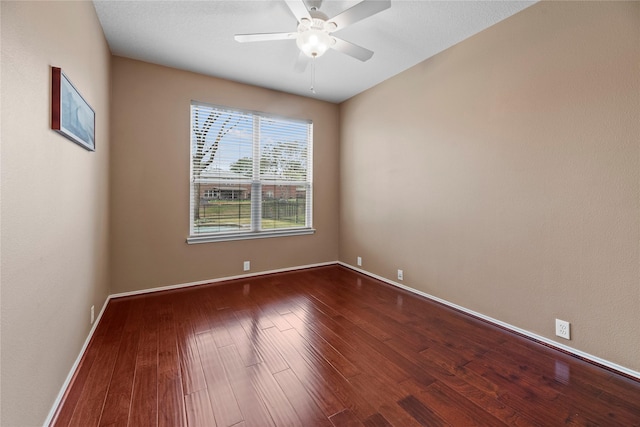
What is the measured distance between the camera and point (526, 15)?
2.25 m

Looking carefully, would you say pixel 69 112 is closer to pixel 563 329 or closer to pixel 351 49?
pixel 351 49

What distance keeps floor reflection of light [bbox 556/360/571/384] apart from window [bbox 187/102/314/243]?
10.5ft

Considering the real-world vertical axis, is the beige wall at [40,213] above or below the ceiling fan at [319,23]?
below

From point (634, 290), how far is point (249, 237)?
374cm

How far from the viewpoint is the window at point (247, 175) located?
11.7 ft

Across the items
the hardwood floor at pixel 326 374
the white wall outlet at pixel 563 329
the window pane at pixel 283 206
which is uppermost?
the window pane at pixel 283 206

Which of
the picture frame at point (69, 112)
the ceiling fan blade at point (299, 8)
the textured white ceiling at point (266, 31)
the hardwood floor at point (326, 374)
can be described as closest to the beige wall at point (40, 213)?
the picture frame at point (69, 112)

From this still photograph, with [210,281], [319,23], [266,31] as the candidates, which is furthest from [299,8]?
[210,281]

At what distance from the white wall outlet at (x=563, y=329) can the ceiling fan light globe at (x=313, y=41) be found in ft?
9.29

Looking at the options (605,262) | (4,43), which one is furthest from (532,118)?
(4,43)

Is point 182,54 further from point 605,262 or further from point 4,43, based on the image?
point 605,262

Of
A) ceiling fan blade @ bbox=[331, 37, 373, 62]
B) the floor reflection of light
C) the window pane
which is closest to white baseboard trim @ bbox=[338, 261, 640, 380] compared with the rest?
the floor reflection of light

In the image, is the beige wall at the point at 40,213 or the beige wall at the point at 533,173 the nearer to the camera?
the beige wall at the point at 40,213

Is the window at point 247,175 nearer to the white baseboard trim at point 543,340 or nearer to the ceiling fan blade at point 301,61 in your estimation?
the ceiling fan blade at point 301,61
